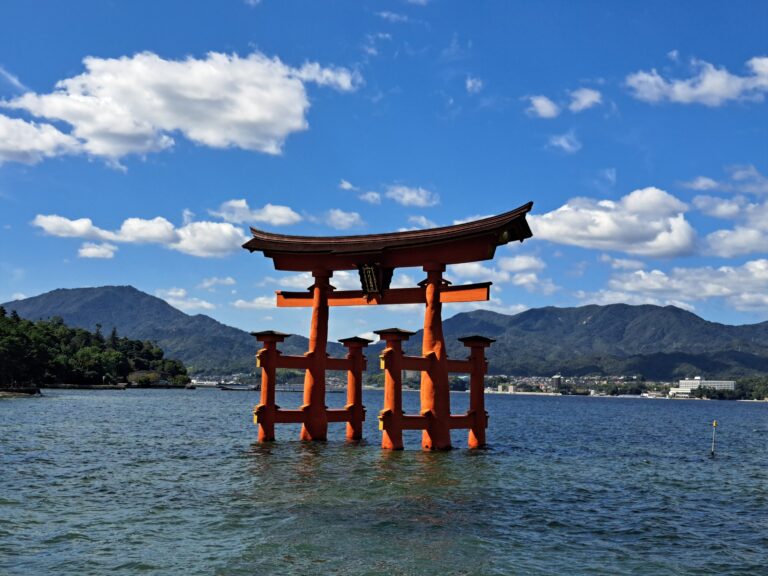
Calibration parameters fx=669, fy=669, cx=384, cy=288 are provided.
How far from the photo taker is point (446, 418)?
27.5 meters

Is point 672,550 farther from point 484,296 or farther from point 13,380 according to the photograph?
point 13,380

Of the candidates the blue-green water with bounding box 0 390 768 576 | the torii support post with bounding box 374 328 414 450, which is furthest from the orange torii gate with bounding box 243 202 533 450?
the blue-green water with bounding box 0 390 768 576

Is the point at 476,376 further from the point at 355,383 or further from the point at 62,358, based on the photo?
the point at 62,358

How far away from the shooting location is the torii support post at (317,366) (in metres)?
29.9

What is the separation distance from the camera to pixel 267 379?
29.2 m

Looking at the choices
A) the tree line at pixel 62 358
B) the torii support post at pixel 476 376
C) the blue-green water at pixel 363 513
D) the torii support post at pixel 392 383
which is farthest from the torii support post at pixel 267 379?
the tree line at pixel 62 358

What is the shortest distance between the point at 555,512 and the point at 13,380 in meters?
109

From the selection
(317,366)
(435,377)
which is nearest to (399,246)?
(435,377)

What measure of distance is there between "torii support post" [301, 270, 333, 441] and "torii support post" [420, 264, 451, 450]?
4964 millimetres

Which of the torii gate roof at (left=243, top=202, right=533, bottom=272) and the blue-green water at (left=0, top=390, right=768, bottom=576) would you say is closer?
the blue-green water at (left=0, top=390, right=768, bottom=576)

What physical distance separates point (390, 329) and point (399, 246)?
159 inches

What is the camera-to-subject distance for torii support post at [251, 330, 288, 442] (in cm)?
2875

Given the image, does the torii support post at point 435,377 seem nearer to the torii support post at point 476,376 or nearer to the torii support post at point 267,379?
the torii support post at point 476,376

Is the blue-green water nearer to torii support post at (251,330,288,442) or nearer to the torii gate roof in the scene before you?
torii support post at (251,330,288,442)
